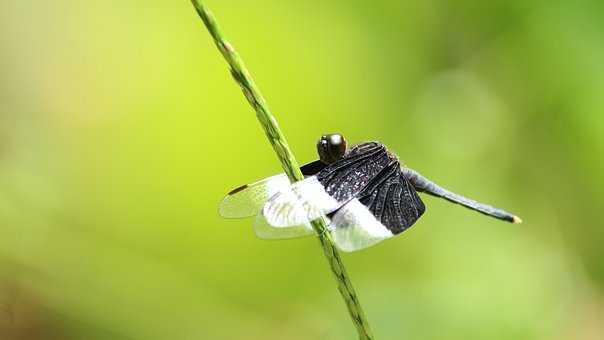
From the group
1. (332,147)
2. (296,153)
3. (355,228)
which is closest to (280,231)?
(355,228)

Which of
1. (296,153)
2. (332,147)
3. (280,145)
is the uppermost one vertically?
(280,145)

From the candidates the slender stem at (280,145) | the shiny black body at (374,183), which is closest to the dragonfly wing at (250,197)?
the shiny black body at (374,183)

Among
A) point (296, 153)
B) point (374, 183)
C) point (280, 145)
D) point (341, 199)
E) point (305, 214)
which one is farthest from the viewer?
point (296, 153)

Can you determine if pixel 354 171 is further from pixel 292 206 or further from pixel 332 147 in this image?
pixel 292 206

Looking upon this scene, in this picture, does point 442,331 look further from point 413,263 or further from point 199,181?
point 199,181

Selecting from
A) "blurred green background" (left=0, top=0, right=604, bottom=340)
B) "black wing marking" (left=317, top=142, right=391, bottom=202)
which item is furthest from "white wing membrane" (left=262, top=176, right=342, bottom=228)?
"blurred green background" (left=0, top=0, right=604, bottom=340)

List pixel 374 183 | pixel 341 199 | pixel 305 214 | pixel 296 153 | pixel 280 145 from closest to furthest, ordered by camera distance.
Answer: pixel 280 145 < pixel 305 214 < pixel 341 199 < pixel 374 183 < pixel 296 153
